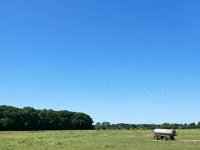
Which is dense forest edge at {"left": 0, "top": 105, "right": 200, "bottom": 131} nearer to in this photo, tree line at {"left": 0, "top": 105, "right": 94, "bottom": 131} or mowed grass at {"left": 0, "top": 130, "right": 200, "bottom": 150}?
tree line at {"left": 0, "top": 105, "right": 94, "bottom": 131}

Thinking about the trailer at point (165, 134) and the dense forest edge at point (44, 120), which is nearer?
the trailer at point (165, 134)

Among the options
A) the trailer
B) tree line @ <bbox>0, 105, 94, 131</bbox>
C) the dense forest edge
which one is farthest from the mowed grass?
tree line @ <bbox>0, 105, 94, 131</bbox>

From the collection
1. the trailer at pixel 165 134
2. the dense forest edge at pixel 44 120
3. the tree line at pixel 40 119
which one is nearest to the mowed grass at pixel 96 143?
the trailer at pixel 165 134

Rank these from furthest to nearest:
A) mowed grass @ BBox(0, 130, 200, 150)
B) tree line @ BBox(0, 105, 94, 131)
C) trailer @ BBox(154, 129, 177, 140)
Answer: tree line @ BBox(0, 105, 94, 131) → trailer @ BBox(154, 129, 177, 140) → mowed grass @ BBox(0, 130, 200, 150)

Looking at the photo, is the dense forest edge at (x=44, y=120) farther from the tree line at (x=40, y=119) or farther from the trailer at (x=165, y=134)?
the trailer at (x=165, y=134)

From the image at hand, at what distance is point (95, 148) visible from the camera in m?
43.6

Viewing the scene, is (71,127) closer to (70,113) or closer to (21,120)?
(70,113)

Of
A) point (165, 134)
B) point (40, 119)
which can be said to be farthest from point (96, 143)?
point (40, 119)

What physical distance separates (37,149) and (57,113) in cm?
14393

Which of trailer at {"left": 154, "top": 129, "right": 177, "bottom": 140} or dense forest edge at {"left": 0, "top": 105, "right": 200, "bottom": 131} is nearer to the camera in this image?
trailer at {"left": 154, "top": 129, "right": 177, "bottom": 140}

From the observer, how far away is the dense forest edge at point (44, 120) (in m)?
158

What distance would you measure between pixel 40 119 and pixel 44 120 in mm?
1688

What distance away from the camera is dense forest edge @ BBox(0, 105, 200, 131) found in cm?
15800

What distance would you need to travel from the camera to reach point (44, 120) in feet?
561
